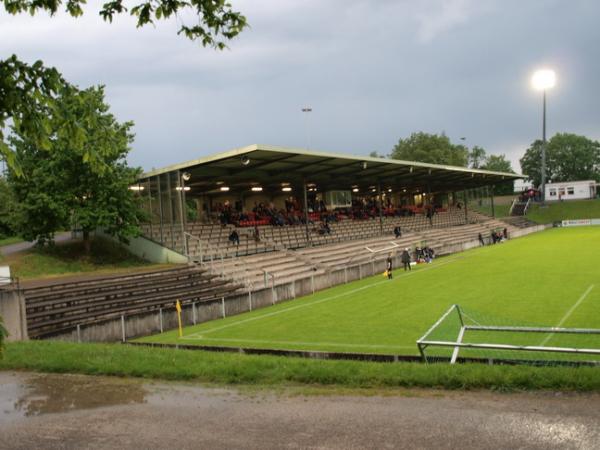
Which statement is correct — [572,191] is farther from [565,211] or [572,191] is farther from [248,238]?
[248,238]

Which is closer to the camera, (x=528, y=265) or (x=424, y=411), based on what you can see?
(x=424, y=411)

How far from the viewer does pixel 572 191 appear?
280 feet

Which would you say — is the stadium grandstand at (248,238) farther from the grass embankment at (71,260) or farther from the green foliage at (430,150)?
the green foliage at (430,150)

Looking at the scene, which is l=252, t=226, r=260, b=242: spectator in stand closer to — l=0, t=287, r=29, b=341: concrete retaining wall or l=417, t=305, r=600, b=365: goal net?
l=0, t=287, r=29, b=341: concrete retaining wall

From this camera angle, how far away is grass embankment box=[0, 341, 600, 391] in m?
7.48

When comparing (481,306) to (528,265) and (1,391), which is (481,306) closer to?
(528,265)

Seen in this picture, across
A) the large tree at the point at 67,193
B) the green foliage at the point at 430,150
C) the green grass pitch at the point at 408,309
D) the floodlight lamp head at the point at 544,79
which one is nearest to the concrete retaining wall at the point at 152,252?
the large tree at the point at 67,193

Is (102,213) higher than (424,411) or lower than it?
higher

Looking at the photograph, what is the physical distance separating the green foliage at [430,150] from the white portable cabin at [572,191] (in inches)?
670

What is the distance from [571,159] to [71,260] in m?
115

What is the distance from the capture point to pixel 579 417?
613 cm

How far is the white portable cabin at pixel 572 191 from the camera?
8369 centimetres

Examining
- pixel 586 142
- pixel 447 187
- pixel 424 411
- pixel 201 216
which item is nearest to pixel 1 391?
pixel 424 411

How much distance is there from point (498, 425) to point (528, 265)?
25.4 m
